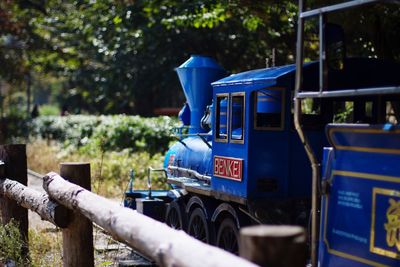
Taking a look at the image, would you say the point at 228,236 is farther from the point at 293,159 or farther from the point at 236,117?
the point at 236,117

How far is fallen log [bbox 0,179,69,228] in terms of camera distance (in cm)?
548

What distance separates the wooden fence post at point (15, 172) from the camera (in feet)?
23.9

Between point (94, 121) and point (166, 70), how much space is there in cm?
366

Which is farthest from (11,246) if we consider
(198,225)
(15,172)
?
(198,225)

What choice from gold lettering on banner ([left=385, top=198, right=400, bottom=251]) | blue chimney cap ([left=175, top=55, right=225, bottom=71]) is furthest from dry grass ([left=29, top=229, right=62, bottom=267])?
gold lettering on banner ([left=385, top=198, right=400, bottom=251])

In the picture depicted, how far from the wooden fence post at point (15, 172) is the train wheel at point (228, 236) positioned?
2.30 metres

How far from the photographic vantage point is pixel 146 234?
3570 millimetres

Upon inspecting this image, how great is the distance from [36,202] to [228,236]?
2.39 metres

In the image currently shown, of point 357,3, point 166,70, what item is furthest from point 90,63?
point 357,3

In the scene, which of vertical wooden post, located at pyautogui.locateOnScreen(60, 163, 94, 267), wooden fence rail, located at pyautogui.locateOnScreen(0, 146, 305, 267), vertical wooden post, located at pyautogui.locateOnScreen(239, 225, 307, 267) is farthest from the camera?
vertical wooden post, located at pyautogui.locateOnScreen(60, 163, 94, 267)

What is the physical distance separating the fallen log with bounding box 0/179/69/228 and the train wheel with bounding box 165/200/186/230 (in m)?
2.59

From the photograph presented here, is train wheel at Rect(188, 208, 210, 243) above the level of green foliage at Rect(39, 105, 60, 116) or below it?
below

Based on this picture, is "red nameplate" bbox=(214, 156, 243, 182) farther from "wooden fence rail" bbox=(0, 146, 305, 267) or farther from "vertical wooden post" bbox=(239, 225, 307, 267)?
"vertical wooden post" bbox=(239, 225, 307, 267)

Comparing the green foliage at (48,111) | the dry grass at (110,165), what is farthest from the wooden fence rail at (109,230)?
the green foliage at (48,111)
